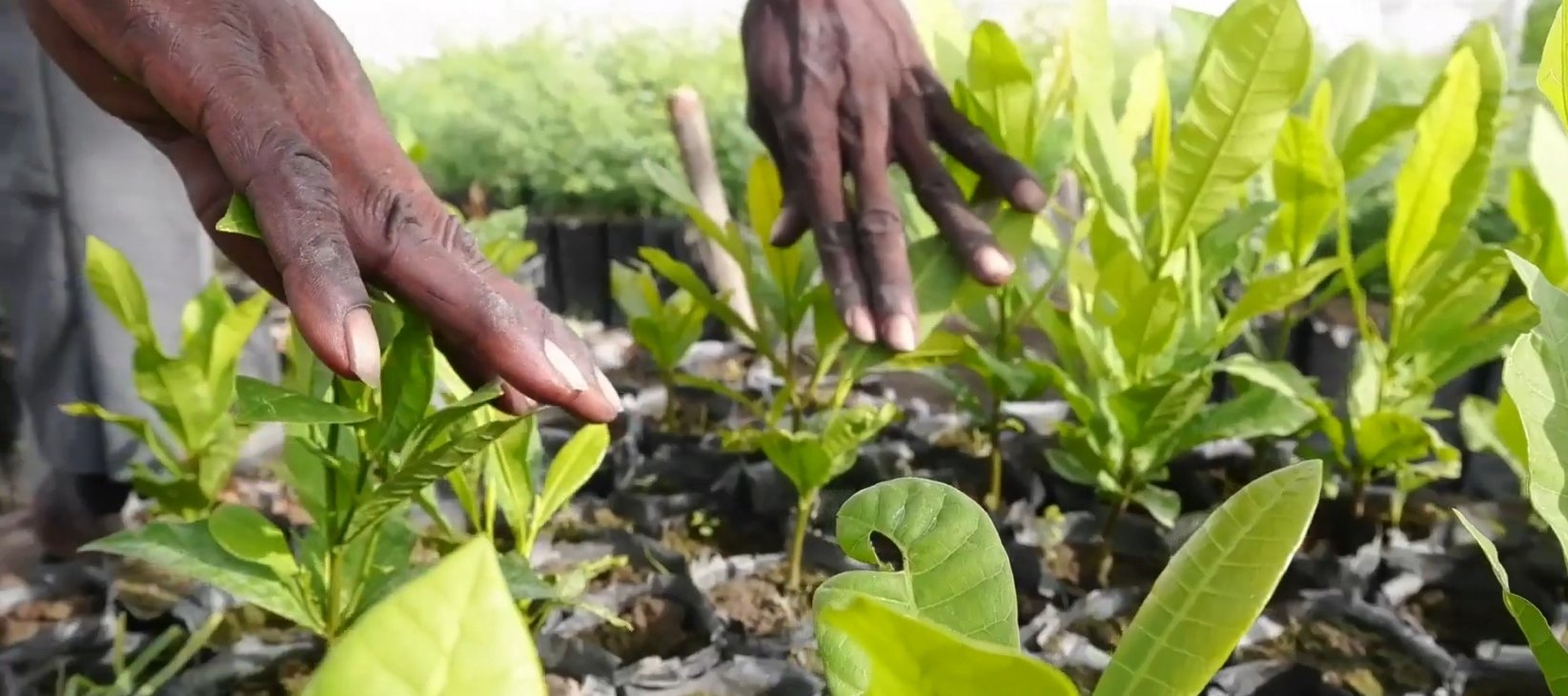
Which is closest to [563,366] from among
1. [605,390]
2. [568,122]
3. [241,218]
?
[605,390]

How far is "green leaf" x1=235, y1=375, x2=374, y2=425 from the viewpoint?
16.6 inches

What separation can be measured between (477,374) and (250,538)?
184 mm

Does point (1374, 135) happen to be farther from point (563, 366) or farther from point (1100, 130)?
point (563, 366)

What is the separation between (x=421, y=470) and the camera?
455 millimetres

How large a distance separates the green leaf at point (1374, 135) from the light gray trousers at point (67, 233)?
1114 mm

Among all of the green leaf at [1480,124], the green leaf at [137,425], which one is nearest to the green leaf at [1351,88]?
the green leaf at [1480,124]

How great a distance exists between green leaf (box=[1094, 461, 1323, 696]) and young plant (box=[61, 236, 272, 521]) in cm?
75

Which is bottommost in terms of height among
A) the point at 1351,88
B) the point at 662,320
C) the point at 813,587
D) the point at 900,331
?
the point at 813,587

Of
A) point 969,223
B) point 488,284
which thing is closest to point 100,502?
point 488,284

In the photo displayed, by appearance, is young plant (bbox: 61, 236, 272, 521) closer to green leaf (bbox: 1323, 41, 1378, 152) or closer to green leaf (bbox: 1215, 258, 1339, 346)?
green leaf (bbox: 1215, 258, 1339, 346)

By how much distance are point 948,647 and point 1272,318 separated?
1289 millimetres

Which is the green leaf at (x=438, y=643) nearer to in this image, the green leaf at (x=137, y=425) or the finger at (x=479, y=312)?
the finger at (x=479, y=312)

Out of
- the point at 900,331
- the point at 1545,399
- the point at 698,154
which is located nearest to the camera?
the point at 1545,399

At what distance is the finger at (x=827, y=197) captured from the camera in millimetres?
661
